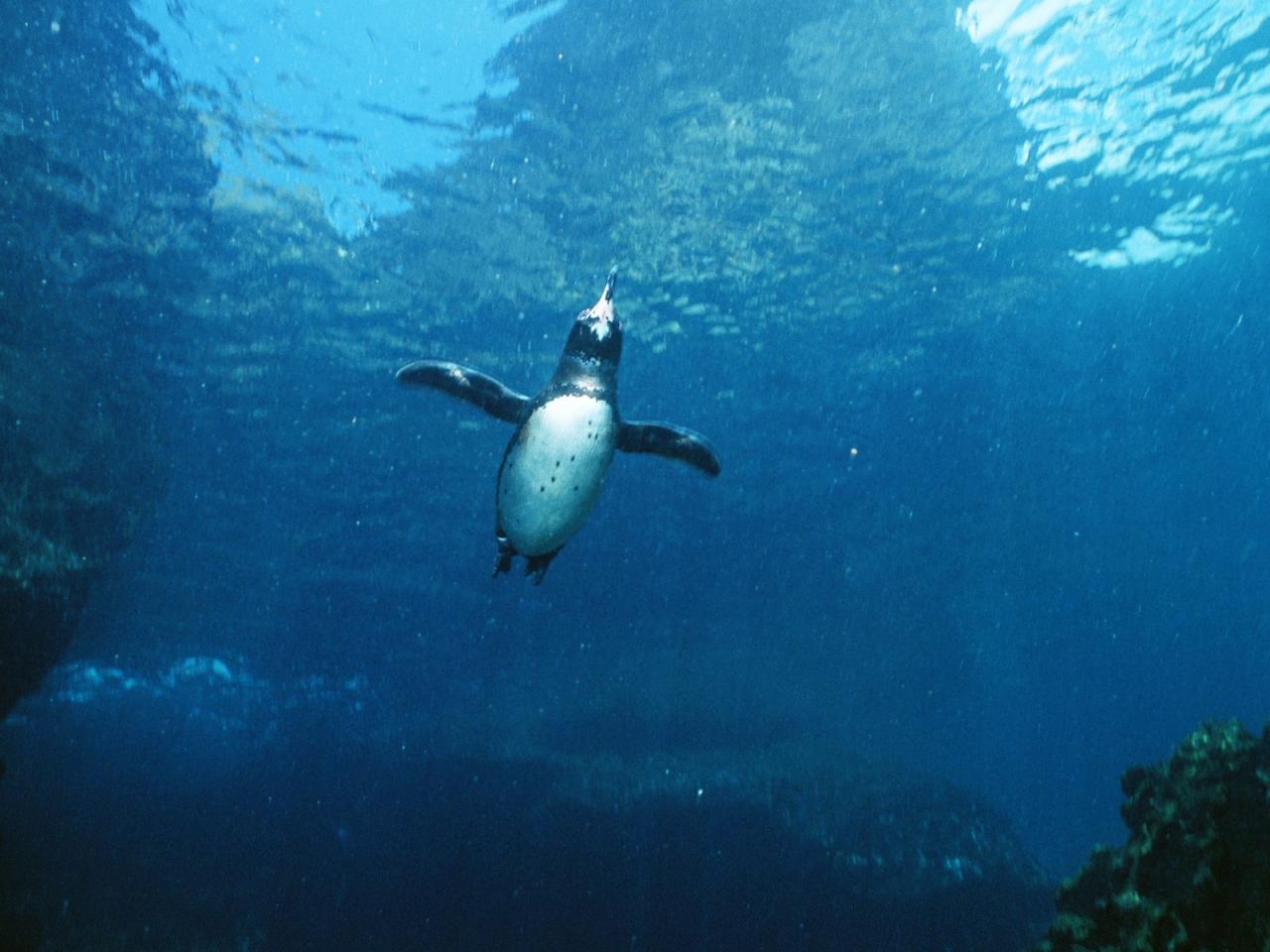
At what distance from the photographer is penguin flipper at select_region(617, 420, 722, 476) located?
4727 millimetres

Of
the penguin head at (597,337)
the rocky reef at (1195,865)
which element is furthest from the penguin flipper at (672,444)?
the rocky reef at (1195,865)

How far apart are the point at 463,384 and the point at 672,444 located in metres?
1.41

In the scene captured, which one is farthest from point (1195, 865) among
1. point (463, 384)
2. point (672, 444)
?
point (463, 384)

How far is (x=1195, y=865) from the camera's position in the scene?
14.6 ft

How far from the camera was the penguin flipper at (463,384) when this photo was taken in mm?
4617

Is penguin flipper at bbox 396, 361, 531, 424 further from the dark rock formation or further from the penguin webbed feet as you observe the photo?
the dark rock formation

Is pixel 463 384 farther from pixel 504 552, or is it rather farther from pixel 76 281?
pixel 76 281

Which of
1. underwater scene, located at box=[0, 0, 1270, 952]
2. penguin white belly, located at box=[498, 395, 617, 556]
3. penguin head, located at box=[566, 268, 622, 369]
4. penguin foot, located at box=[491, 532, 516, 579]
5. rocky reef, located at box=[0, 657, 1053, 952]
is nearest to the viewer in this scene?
penguin white belly, located at box=[498, 395, 617, 556]

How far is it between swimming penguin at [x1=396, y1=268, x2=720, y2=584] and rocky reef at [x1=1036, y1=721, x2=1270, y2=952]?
4190mm

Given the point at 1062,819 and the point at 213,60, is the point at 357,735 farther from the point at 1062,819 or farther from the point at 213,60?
the point at 1062,819

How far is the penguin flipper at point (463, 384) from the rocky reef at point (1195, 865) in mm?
4889

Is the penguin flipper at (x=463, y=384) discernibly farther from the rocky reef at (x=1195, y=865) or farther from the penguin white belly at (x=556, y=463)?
the rocky reef at (x=1195, y=865)

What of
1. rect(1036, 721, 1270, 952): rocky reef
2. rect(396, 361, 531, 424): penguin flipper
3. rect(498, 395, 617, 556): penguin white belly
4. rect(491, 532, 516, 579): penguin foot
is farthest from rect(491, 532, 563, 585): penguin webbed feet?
rect(1036, 721, 1270, 952): rocky reef

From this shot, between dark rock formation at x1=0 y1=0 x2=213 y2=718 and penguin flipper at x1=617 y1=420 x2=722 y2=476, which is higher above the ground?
dark rock formation at x1=0 y1=0 x2=213 y2=718
